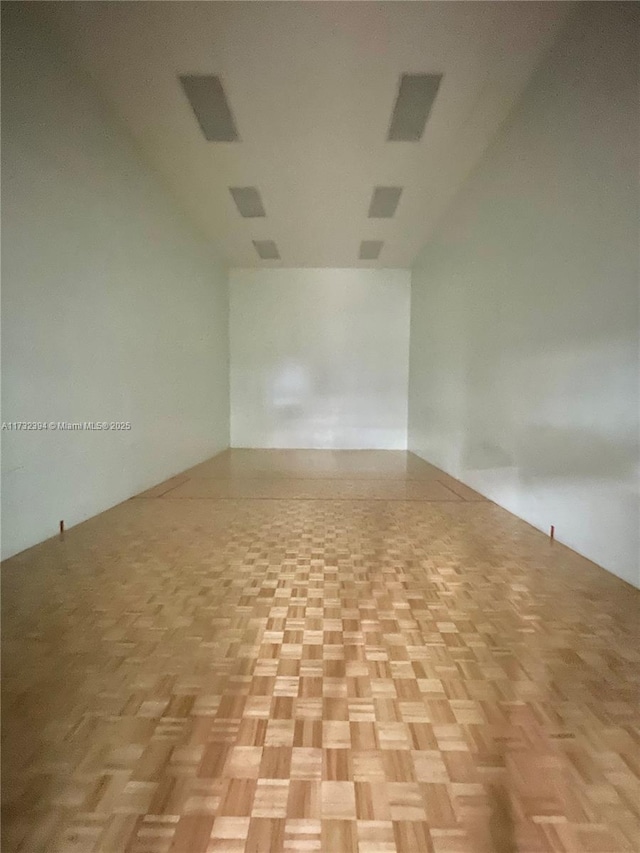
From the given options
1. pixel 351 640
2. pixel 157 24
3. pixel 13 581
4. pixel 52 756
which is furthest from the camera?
pixel 157 24

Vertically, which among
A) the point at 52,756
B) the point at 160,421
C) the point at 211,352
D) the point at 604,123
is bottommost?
the point at 52,756

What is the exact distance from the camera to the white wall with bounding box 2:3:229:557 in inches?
88.4

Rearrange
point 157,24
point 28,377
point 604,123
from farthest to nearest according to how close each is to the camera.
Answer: point 157,24
point 28,377
point 604,123

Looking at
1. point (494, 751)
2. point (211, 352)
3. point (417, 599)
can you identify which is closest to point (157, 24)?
point (417, 599)

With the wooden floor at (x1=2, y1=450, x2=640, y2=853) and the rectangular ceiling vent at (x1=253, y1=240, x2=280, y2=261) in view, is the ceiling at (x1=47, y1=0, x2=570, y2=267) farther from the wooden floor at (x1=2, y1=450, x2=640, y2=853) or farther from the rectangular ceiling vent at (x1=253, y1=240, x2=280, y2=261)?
the wooden floor at (x1=2, y1=450, x2=640, y2=853)

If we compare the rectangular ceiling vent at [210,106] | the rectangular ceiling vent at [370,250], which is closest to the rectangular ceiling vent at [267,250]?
the rectangular ceiling vent at [370,250]

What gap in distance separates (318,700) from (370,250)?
5625 millimetres

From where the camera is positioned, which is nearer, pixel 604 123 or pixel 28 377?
pixel 604 123

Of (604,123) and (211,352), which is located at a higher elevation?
(604,123)

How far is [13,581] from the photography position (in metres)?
1.97

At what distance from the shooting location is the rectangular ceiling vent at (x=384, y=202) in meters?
4.43

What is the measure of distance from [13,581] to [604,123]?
2790mm

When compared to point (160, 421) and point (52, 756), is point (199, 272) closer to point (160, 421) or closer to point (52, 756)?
point (160, 421)

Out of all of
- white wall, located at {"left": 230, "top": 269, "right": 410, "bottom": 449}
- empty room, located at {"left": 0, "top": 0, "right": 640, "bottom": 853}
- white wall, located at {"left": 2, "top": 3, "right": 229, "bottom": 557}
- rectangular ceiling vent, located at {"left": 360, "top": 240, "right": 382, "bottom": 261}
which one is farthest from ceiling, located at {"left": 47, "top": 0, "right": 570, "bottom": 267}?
white wall, located at {"left": 230, "top": 269, "right": 410, "bottom": 449}
